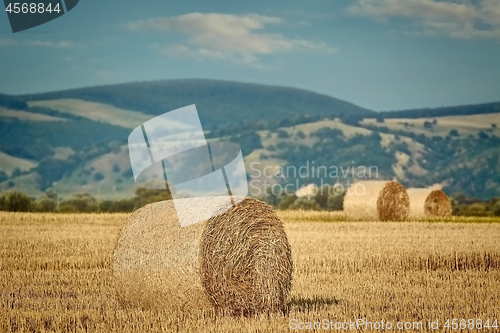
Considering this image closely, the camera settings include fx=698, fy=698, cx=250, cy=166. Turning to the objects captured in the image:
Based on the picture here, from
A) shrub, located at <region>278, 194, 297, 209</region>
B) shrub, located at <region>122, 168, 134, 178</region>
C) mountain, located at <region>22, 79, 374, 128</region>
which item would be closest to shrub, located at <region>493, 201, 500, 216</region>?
shrub, located at <region>278, 194, 297, 209</region>

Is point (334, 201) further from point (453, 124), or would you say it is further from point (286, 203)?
point (453, 124)

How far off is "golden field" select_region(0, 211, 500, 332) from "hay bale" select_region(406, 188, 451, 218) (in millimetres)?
5181

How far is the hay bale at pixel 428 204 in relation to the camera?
25.5 meters

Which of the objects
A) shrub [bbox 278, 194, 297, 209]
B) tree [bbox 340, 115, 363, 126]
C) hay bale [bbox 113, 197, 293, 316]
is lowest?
tree [bbox 340, 115, 363, 126]

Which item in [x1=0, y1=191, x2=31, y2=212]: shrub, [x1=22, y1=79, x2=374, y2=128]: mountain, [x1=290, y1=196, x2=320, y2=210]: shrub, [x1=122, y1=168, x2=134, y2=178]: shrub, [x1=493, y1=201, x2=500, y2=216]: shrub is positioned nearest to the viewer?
[x1=0, y1=191, x2=31, y2=212]: shrub

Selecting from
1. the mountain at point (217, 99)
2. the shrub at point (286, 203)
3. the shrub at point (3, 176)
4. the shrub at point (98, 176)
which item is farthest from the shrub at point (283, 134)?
the shrub at point (286, 203)

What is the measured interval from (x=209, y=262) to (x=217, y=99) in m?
152

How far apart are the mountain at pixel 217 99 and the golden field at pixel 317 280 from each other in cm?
12237

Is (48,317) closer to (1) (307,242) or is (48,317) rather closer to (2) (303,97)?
(1) (307,242)

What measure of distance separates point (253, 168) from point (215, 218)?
326 feet

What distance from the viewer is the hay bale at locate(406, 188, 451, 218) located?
25500mm

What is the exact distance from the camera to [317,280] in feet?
37.5

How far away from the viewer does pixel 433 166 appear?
352 ft

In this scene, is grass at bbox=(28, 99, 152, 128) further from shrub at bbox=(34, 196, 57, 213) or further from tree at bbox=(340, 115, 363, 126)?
shrub at bbox=(34, 196, 57, 213)
